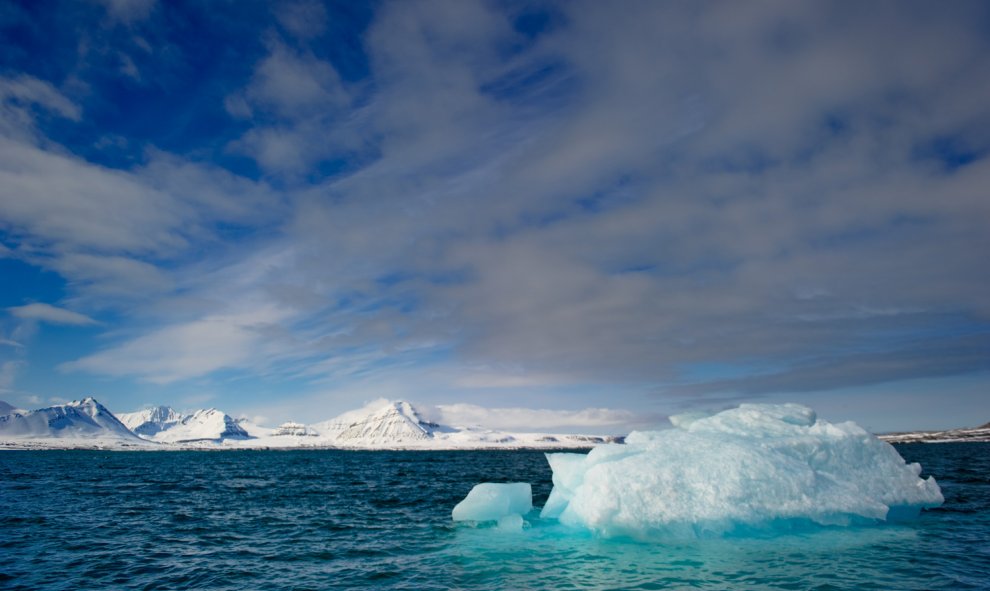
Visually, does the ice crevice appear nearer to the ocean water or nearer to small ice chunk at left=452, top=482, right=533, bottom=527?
small ice chunk at left=452, top=482, right=533, bottom=527

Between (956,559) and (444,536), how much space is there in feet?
53.2

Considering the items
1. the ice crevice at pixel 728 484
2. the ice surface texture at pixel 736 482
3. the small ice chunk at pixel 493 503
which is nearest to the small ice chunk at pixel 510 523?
the ice crevice at pixel 728 484

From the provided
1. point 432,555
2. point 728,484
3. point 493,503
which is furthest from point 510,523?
point 728,484

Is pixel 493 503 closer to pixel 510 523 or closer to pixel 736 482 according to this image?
pixel 510 523

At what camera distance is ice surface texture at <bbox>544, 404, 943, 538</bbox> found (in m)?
18.1

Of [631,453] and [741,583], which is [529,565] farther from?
[631,453]

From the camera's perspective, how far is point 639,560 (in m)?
15.6

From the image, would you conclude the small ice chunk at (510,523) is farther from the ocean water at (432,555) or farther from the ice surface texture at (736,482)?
the ice surface texture at (736,482)

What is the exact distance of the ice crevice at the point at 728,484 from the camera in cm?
1812

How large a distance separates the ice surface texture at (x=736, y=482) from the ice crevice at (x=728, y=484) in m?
0.04

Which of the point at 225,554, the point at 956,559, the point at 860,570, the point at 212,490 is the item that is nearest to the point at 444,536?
the point at 225,554

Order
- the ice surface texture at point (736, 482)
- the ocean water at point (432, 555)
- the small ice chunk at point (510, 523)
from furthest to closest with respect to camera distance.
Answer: the small ice chunk at point (510, 523), the ice surface texture at point (736, 482), the ocean water at point (432, 555)

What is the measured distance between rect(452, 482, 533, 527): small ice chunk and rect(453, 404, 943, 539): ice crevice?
4cm

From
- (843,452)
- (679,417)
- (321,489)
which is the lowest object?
(321,489)
